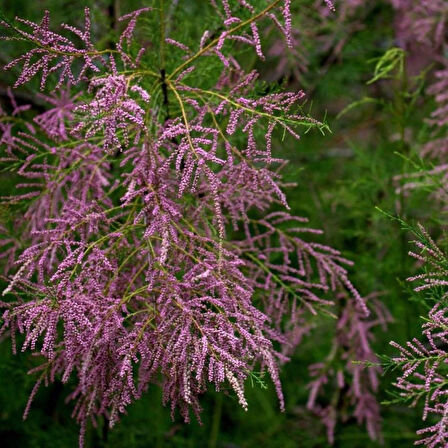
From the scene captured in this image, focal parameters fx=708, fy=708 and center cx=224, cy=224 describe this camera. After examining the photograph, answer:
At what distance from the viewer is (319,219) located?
2.34 m

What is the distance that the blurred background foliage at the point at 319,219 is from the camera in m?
2.04

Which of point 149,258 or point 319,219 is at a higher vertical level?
point 319,219

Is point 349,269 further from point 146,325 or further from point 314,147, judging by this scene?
point 146,325

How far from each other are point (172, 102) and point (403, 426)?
1.45m

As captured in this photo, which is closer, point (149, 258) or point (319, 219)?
point (149, 258)

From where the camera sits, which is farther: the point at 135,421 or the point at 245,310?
the point at 135,421

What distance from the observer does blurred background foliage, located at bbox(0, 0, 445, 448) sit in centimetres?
204

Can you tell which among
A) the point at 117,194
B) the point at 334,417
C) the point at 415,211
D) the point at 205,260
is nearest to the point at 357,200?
the point at 415,211

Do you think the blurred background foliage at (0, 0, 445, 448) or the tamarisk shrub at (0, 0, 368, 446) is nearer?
the tamarisk shrub at (0, 0, 368, 446)

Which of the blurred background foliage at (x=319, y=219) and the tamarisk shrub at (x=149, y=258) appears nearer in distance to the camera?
the tamarisk shrub at (x=149, y=258)

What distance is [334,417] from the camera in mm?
2184

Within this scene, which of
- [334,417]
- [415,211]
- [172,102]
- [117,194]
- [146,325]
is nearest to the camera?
[146,325]

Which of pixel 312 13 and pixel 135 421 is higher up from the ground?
pixel 312 13

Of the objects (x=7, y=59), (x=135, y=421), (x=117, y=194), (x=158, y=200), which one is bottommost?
(x=135, y=421)
